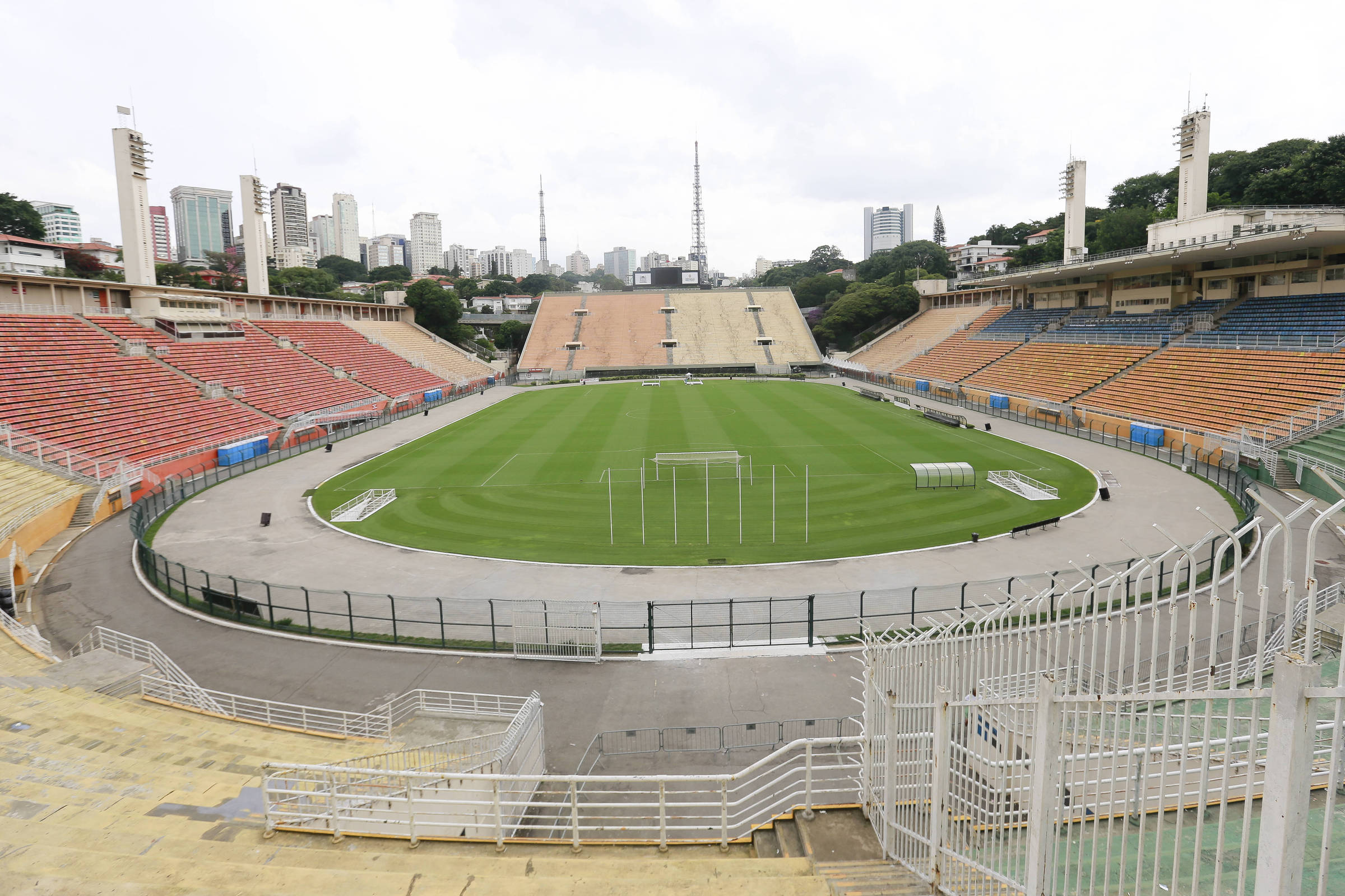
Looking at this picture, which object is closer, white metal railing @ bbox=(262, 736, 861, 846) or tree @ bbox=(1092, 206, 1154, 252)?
white metal railing @ bbox=(262, 736, 861, 846)

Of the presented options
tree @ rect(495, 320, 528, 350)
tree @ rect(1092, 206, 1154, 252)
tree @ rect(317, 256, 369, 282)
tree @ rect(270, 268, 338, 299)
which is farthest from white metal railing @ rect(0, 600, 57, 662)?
tree @ rect(317, 256, 369, 282)

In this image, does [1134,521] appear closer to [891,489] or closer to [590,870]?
[891,489]

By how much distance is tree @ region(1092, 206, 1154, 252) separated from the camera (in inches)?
3140

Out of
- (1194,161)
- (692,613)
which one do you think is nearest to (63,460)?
(692,613)

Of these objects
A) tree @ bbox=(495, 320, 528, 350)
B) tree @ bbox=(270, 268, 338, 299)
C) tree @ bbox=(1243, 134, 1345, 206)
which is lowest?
tree @ bbox=(495, 320, 528, 350)

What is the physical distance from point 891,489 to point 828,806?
977 inches

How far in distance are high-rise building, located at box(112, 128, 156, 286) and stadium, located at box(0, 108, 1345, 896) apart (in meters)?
2.70

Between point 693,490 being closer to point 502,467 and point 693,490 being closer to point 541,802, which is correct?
point 502,467

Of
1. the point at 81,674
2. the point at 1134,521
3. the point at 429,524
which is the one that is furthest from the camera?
the point at 429,524

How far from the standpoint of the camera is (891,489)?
104ft

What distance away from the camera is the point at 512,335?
361ft

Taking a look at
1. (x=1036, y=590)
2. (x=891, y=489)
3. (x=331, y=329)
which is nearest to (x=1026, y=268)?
(x=891, y=489)

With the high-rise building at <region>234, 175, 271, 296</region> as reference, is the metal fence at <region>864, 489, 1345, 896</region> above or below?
below

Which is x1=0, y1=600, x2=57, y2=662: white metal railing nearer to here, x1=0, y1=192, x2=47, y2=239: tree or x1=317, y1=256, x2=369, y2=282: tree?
x1=0, y1=192, x2=47, y2=239: tree
